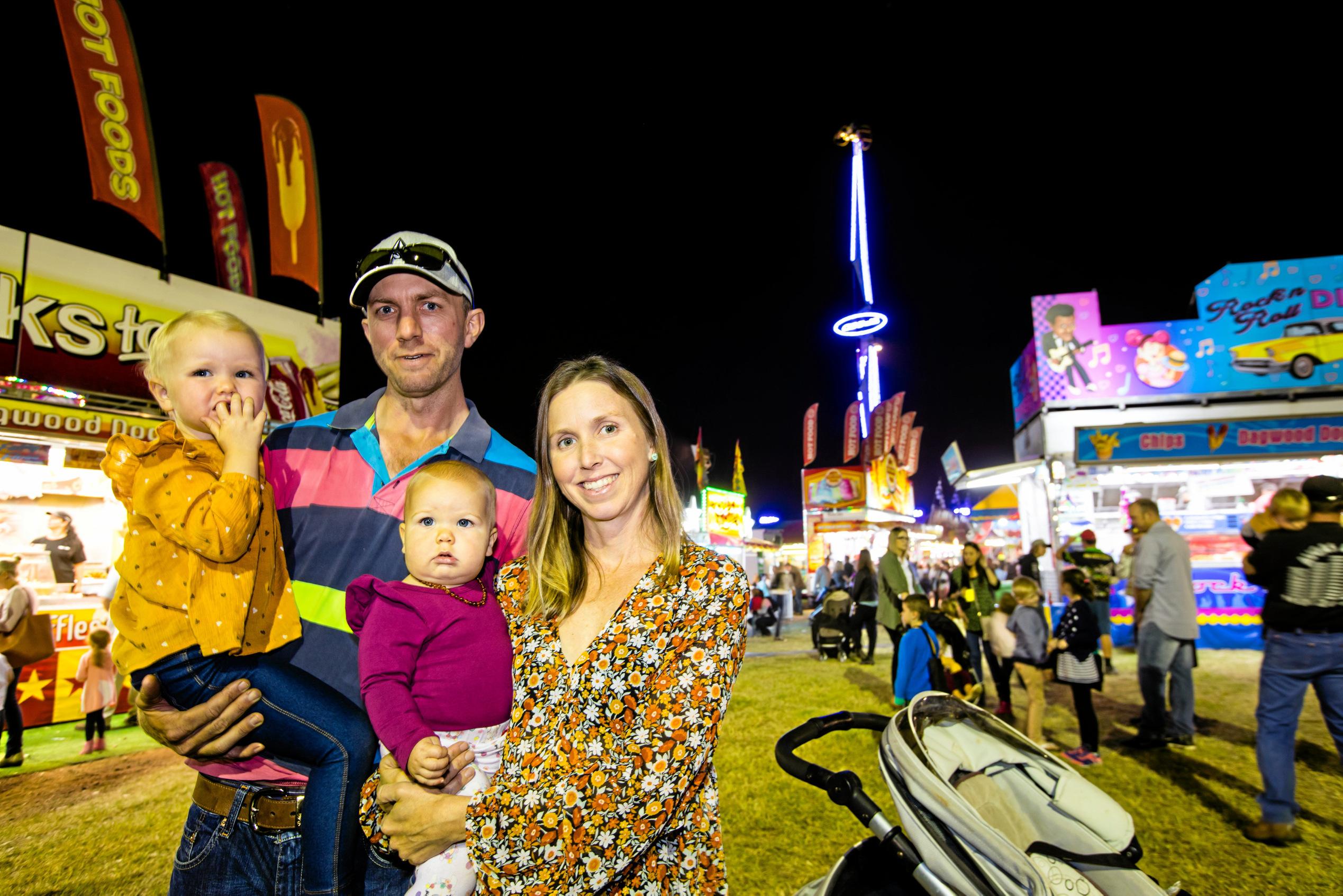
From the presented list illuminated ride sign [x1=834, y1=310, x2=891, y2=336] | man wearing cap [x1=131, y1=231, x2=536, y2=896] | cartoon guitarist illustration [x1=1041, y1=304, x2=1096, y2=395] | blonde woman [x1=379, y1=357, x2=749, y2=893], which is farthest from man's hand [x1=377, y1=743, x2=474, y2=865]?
illuminated ride sign [x1=834, y1=310, x2=891, y2=336]

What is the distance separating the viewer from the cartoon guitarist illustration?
15.0m

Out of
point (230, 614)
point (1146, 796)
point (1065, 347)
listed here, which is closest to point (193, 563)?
point (230, 614)

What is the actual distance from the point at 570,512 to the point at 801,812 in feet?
14.0

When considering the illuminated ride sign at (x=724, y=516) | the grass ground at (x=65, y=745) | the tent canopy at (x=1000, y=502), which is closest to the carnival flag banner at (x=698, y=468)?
the illuminated ride sign at (x=724, y=516)

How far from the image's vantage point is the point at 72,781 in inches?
227

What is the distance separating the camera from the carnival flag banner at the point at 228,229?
29.5 ft

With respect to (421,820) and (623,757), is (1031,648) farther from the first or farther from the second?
(421,820)

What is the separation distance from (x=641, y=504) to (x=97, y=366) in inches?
329

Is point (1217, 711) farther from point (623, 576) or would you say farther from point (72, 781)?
point (72, 781)

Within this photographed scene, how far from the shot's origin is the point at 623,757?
1.32 m

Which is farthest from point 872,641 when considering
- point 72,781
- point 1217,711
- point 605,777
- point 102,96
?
point 102,96

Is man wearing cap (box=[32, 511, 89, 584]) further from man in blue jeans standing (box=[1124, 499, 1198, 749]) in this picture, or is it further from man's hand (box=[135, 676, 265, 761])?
man in blue jeans standing (box=[1124, 499, 1198, 749])

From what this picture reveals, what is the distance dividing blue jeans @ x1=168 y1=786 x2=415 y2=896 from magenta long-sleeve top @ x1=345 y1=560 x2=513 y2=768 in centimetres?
41

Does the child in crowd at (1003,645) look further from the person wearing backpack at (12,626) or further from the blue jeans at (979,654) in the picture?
the person wearing backpack at (12,626)
